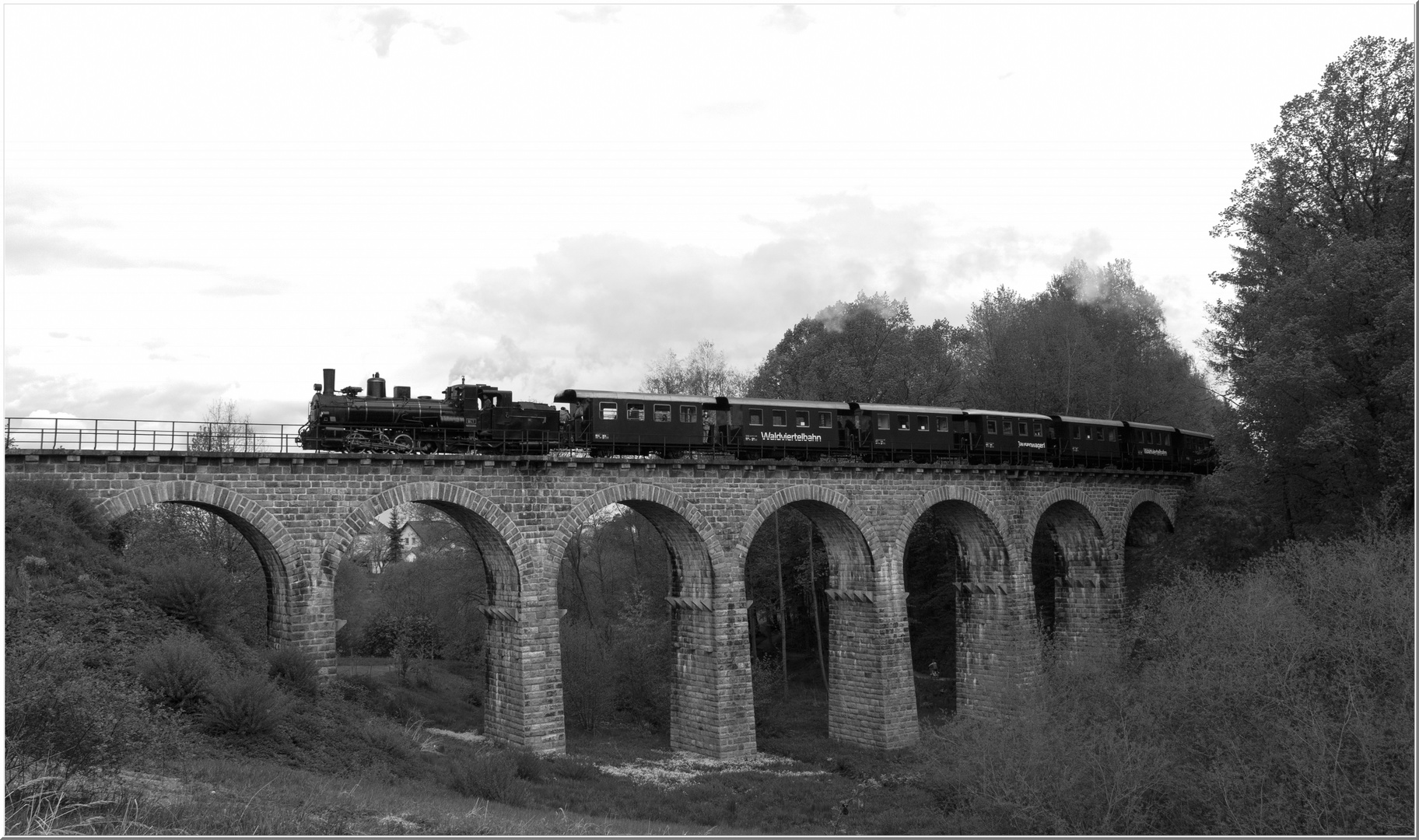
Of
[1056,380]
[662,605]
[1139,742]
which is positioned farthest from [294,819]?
[1056,380]

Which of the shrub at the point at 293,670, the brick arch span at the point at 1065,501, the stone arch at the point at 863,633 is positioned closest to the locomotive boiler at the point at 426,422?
the shrub at the point at 293,670

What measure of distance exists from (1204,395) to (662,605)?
126ft

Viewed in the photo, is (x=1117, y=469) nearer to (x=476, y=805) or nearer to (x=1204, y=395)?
(x=1204, y=395)

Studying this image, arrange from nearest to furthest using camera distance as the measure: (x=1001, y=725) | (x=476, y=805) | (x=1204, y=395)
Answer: (x=476, y=805), (x=1001, y=725), (x=1204, y=395)

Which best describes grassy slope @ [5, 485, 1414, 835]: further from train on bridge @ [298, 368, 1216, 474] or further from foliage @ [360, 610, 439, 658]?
foliage @ [360, 610, 439, 658]

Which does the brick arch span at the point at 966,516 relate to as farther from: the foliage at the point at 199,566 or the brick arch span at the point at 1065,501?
the foliage at the point at 199,566

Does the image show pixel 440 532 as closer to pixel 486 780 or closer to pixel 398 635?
pixel 398 635

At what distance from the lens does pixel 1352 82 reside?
109 ft

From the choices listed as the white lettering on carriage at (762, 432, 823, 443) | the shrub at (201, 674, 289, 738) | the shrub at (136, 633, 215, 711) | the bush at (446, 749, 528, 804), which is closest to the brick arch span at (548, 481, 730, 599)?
the white lettering on carriage at (762, 432, 823, 443)

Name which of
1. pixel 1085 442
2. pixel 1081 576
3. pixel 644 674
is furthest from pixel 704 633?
pixel 1085 442

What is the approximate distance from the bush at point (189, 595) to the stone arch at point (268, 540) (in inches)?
47.9

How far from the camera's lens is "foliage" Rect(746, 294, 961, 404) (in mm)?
53719

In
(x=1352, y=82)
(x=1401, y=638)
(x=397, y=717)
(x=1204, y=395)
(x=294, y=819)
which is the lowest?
(x=397, y=717)

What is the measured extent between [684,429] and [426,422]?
8087 millimetres
